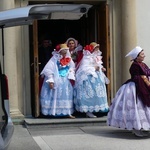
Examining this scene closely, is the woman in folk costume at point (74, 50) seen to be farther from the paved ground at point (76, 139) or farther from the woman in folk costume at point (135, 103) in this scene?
the woman in folk costume at point (135, 103)

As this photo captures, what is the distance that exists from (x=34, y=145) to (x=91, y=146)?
36.4 inches

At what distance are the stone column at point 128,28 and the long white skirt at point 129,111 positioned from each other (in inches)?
72.0

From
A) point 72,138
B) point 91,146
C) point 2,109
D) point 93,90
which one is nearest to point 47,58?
point 93,90

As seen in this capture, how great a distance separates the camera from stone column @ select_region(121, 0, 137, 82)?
994 centimetres

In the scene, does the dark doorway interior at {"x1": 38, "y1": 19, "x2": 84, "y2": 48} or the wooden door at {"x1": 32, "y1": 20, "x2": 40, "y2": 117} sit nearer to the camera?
the wooden door at {"x1": 32, "y1": 20, "x2": 40, "y2": 117}

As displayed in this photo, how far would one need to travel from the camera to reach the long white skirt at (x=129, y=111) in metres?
7.94

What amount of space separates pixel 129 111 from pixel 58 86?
Answer: 6.54ft

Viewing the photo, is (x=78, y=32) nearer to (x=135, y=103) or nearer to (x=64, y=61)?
(x=64, y=61)

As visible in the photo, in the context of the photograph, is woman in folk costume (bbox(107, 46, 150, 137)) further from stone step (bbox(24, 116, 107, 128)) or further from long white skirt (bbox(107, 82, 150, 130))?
stone step (bbox(24, 116, 107, 128))

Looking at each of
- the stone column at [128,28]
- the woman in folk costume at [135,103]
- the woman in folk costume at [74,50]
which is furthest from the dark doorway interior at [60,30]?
the woman in folk costume at [135,103]

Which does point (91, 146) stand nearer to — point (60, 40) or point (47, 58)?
point (47, 58)

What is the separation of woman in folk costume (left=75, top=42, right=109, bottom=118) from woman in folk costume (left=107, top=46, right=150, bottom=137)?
1308mm

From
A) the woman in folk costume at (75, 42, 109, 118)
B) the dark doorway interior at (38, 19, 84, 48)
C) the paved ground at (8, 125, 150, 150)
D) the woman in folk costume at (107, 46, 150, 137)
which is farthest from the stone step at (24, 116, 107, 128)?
the dark doorway interior at (38, 19, 84, 48)

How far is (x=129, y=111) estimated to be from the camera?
26.3ft
